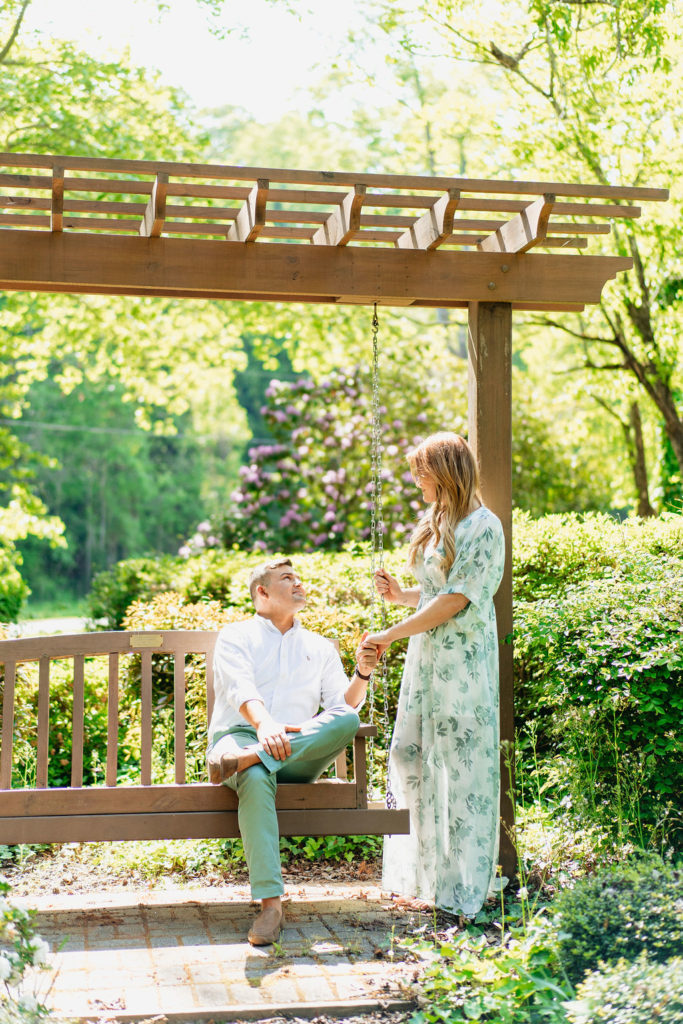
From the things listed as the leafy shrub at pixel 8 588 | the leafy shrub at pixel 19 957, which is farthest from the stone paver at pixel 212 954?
the leafy shrub at pixel 8 588

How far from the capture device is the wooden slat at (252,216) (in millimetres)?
3910

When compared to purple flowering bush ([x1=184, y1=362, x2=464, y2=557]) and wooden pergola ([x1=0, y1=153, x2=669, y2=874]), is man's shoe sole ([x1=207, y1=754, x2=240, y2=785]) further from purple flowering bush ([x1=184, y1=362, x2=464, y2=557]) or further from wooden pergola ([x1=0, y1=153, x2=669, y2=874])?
purple flowering bush ([x1=184, y1=362, x2=464, y2=557])

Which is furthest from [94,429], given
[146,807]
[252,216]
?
[146,807]

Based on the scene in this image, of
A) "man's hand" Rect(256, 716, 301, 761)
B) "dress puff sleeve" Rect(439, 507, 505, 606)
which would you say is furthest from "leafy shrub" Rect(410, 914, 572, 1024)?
"dress puff sleeve" Rect(439, 507, 505, 606)

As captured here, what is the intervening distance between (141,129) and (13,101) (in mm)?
1592

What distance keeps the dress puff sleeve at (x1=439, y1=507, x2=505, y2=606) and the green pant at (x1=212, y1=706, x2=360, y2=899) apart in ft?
2.11

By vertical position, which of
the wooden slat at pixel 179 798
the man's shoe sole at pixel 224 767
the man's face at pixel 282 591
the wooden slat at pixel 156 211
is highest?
the wooden slat at pixel 156 211

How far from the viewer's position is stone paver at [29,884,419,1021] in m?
3.26

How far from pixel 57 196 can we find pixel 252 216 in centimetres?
70

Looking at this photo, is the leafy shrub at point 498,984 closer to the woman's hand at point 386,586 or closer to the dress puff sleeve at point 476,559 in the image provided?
the dress puff sleeve at point 476,559

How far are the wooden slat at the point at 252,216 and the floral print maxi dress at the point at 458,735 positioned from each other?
1.34 meters

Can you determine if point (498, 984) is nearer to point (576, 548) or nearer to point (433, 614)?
A: point (433, 614)

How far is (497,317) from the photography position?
4.48 m

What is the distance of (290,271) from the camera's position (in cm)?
429
